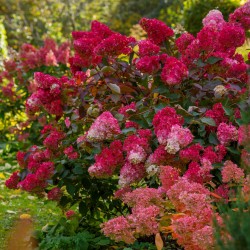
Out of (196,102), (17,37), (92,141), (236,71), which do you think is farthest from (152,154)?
(17,37)

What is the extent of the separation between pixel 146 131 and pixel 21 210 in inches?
82.1

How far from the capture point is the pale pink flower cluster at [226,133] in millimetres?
2811

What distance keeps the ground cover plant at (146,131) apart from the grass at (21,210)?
1.86ft

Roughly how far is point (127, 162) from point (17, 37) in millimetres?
12093

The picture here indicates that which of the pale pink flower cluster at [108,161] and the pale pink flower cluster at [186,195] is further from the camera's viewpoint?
the pale pink flower cluster at [108,161]

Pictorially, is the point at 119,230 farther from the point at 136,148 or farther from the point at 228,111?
the point at 228,111

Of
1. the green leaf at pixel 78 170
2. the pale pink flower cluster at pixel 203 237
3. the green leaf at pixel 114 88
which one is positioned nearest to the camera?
the pale pink flower cluster at pixel 203 237

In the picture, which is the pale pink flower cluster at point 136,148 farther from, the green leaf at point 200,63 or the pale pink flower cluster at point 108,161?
the green leaf at point 200,63

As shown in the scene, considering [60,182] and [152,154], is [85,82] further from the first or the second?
[152,154]

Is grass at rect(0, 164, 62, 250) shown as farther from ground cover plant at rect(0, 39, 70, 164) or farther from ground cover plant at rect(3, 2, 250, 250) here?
ground cover plant at rect(0, 39, 70, 164)

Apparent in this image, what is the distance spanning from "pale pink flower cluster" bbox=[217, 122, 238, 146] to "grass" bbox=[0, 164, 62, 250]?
168 cm

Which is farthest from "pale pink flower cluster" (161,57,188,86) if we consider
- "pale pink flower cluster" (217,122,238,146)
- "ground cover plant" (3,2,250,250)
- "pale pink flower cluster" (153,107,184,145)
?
"pale pink flower cluster" (217,122,238,146)

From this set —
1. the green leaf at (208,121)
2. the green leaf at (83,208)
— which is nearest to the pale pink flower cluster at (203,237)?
the green leaf at (208,121)

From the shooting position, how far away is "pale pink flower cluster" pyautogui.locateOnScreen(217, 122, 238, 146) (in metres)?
2.81
